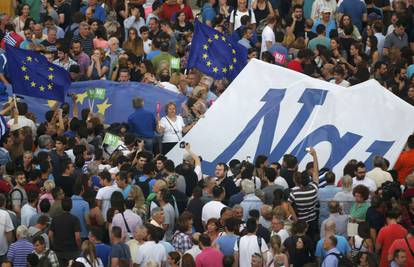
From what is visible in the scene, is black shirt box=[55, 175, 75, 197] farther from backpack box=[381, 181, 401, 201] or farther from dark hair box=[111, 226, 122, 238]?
backpack box=[381, 181, 401, 201]

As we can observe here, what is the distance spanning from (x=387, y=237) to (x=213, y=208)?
8.57 ft

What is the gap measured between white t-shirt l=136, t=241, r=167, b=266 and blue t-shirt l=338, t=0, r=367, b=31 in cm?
1384

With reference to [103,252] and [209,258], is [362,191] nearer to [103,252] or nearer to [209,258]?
[209,258]

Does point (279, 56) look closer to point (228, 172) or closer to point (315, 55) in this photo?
point (315, 55)

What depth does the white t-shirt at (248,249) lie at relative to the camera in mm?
26156

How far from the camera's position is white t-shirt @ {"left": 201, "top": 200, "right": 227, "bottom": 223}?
2745 centimetres

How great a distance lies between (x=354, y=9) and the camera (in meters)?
39.1

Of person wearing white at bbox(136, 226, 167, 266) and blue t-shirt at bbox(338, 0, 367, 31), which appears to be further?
blue t-shirt at bbox(338, 0, 367, 31)

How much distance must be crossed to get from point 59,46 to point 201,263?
1043cm

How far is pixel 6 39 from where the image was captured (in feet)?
121

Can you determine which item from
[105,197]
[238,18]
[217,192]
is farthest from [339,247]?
[238,18]

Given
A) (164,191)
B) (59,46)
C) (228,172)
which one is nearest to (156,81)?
(59,46)

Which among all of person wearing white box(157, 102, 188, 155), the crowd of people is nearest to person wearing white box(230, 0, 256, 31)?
the crowd of people

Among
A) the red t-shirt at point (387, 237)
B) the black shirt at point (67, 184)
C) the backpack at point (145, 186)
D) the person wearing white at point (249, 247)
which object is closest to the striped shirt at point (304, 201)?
the red t-shirt at point (387, 237)
